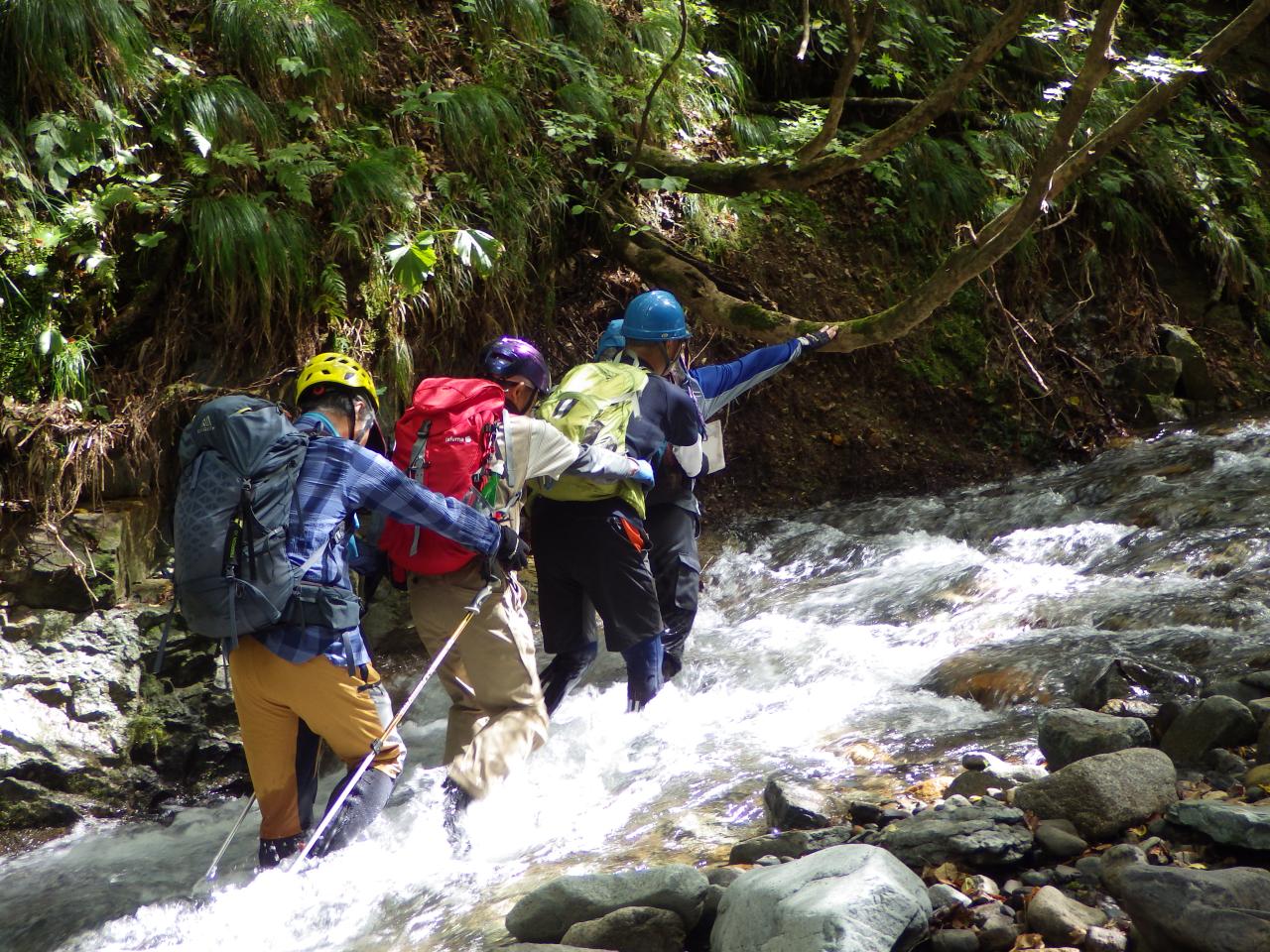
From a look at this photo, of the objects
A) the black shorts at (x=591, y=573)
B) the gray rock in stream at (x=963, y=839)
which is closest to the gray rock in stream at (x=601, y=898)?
the gray rock in stream at (x=963, y=839)

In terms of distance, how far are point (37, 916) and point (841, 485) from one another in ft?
22.6

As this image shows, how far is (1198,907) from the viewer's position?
8.66 feet

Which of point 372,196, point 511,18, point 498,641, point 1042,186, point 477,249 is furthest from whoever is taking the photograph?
point 511,18

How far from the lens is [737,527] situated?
8859 millimetres

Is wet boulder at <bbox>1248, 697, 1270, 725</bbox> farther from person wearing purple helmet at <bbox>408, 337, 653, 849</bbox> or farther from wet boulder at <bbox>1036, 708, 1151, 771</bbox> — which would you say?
person wearing purple helmet at <bbox>408, 337, 653, 849</bbox>

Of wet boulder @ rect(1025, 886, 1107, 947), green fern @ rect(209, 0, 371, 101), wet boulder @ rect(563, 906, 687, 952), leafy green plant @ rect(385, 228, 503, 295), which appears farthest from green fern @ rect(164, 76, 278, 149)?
wet boulder @ rect(1025, 886, 1107, 947)

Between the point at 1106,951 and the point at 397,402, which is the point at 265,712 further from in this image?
the point at 397,402

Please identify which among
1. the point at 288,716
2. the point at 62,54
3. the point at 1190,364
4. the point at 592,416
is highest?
the point at 62,54

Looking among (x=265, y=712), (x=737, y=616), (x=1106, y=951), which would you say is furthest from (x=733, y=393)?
(x=1106, y=951)

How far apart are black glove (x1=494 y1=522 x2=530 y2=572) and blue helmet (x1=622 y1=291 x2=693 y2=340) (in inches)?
62.7

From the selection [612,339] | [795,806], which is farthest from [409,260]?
[795,806]

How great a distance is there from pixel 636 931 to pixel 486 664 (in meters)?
1.76

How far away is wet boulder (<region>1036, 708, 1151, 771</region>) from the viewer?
4047 mm

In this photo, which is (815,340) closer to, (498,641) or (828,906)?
(498,641)
